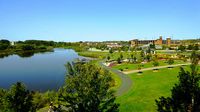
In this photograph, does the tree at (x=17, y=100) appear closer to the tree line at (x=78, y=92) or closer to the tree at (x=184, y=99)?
the tree line at (x=78, y=92)

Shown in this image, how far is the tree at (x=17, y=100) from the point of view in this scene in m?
17.2

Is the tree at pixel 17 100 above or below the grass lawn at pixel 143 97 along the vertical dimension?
above

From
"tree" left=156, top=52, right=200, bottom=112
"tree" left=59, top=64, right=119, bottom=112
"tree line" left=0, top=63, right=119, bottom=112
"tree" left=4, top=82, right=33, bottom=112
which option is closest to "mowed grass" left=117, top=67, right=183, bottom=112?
"tree line" left=0, top=63, right=119, bottom=112

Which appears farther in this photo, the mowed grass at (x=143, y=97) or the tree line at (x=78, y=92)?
the mowed grass at (x=143, y=97)

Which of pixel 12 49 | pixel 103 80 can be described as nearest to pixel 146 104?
pixel 103 80

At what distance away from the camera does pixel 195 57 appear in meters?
16.9

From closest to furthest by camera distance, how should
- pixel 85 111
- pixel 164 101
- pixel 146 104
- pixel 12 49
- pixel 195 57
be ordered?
1. pixel 164 101
2. pixel 195 57
3. pixel 85 111
4. pixel 146 104
5. pixel 12 49

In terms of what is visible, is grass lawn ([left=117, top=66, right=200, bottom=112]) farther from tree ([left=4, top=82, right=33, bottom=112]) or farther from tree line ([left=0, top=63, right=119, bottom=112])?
tree ([left=4, top=82, right=33, bottom=112])

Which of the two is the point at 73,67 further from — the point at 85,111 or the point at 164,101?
the point at 164,101

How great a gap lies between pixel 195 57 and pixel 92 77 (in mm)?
6956

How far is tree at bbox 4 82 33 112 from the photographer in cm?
1719

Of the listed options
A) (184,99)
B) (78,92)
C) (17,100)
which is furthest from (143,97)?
(17,100)

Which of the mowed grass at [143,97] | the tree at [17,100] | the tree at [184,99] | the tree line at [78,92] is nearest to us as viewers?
the tree at [184,99]

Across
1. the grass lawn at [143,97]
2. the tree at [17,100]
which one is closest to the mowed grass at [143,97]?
the grass lawn at [143,97]
